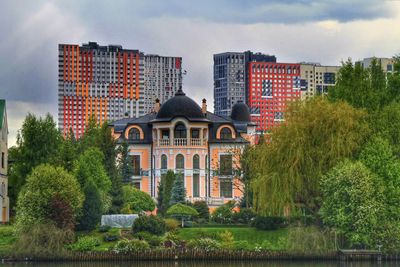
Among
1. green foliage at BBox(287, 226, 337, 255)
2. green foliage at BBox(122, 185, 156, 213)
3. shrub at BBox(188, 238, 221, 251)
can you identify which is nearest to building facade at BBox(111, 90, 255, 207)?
green foliage at BBox(122, 185, 156, 213)

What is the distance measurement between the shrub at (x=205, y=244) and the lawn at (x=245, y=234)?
2.30 meters

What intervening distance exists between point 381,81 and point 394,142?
7.40 m

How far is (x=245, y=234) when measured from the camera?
69750 millimetres

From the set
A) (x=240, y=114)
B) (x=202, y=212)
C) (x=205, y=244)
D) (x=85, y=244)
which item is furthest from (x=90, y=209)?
(x=240, y=114)

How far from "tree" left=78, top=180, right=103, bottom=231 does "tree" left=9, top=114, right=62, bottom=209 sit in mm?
13661

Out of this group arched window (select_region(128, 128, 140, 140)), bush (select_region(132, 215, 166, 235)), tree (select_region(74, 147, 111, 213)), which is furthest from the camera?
arched window (select_region(128, 128, 140, 140))

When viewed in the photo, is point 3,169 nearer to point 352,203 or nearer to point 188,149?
point 188,149

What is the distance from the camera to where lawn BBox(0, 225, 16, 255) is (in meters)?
65.3

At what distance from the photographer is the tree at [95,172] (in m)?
76.4

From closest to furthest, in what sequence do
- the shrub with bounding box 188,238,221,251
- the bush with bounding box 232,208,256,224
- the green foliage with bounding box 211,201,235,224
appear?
the shrub with bounding box 188,238,221,251, the bush with bounding box 232,208,256,224, the green foliage with bounding box 211,201,235,224

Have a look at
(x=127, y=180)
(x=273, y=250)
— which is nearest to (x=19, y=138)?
(x=127, y=180)

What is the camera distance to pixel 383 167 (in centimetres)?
6575

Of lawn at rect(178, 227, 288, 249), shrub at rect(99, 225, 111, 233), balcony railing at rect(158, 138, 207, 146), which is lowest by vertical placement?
lawn at rect(178, 227, 288, 249)

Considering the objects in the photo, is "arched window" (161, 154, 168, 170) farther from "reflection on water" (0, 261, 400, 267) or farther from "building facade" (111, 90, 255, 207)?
"reflection on water" (0, 261, 400, 267)
